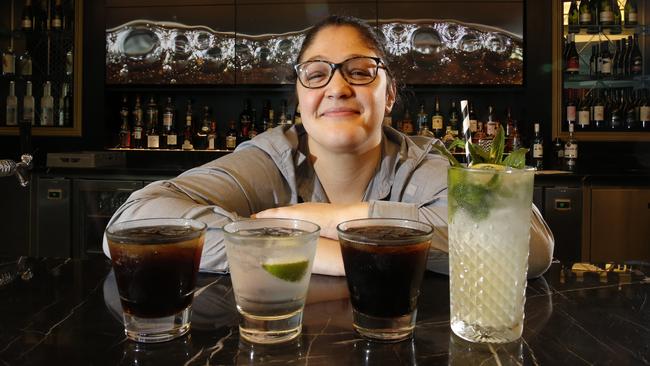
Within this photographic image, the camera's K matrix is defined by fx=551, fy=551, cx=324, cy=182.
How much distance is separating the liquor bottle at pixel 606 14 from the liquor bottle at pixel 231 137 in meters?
2.49

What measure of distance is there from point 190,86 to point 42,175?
1.07 metres

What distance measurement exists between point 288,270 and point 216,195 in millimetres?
752

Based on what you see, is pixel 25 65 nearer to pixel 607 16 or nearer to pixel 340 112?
pixel 340 112

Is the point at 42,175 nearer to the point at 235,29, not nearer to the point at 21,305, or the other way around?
the point at 235,29

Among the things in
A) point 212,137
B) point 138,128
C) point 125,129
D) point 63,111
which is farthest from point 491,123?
point 63,111

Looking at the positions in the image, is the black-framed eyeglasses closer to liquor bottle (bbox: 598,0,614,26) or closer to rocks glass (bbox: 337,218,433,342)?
rocks glass (bbox: 337,218,433,342)

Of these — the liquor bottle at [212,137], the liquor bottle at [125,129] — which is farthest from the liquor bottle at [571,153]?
the liquor bottle at [125,129]

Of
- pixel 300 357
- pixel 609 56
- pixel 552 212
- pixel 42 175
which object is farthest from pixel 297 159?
pixel 609 56

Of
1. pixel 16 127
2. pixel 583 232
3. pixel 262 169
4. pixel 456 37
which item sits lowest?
pixel 583 232

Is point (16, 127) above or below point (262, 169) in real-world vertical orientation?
above

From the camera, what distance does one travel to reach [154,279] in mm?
602

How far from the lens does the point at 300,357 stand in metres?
0.56

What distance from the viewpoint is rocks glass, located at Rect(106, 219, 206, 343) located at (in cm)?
60

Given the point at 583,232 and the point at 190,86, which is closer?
the point at 583,232
